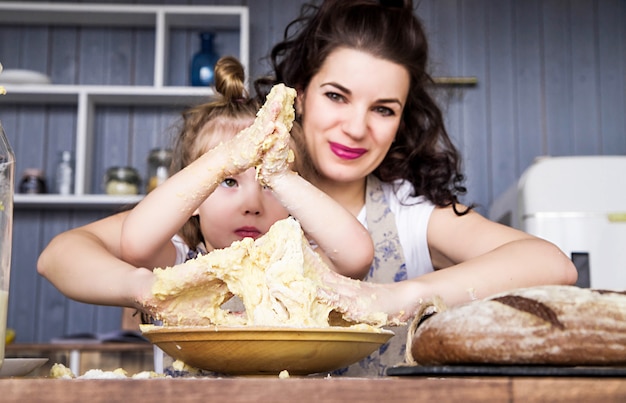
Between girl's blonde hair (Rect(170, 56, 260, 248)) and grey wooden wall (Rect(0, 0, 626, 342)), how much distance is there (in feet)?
6.69

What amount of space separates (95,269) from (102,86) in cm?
238

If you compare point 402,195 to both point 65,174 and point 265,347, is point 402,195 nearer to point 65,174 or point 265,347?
point 265,347

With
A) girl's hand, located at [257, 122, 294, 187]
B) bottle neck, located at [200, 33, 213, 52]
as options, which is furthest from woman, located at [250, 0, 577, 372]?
bottle neck, located at [200, 33, 213, 52]

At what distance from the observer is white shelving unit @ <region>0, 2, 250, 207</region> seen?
3.33m

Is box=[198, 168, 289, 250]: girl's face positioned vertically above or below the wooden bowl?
above

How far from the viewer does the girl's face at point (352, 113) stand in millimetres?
1443

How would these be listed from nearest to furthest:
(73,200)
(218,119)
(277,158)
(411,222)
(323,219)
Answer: (277,158) < (323,219) < (218,119) < (411,222) < (73,200)

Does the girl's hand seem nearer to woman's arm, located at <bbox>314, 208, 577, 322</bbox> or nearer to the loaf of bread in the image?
woman's arm, located at <bbox>314, 208, 577, 322</bbox>

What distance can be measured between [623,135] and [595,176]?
→ 55.3 inches

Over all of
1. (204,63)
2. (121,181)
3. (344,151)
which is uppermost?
(204,63)

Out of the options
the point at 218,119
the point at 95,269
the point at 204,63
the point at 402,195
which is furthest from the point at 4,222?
the point at 204,63

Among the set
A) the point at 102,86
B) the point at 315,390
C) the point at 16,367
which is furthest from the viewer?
the point at 102,86

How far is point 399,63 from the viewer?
1.51m

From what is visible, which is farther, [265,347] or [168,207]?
[168,207]
